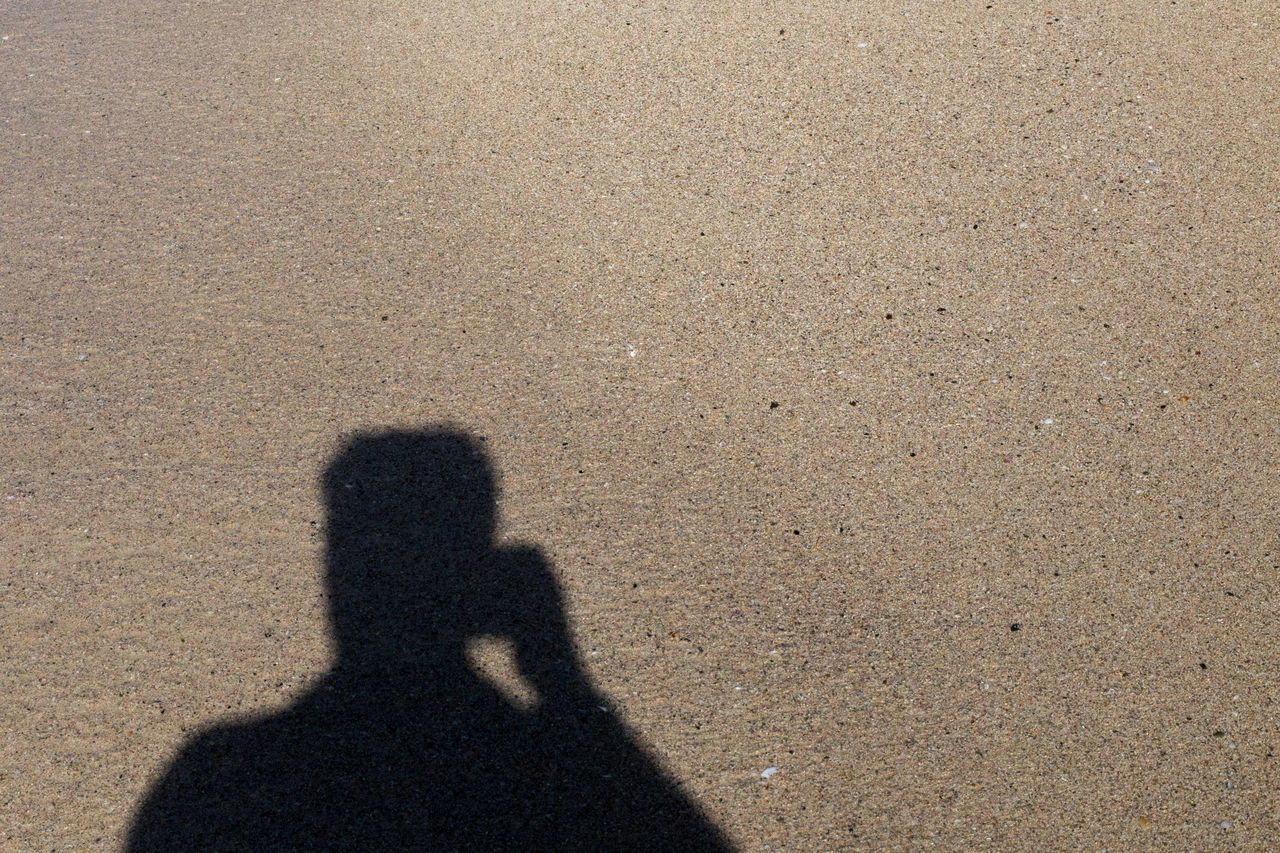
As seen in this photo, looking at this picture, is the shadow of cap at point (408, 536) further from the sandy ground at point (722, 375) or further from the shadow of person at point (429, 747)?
the sandy ground at point (722, 375)

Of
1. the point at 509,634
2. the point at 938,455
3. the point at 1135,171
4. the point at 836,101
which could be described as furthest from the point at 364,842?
the point at 1135,171

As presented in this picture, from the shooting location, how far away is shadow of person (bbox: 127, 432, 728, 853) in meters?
3.30

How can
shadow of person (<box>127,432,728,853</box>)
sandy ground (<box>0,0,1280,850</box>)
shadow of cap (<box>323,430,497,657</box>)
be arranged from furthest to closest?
shadow of cap (<box>323,430,497,657</box>) → sandy ground (<box>0,0,1280,850</box>) → shadow of person (<box>127,432,728,853</box>)

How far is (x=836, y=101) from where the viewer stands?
5723 millimetres

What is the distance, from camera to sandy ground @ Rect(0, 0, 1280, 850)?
3529mm

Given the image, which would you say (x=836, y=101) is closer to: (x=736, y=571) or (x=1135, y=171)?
(x=1135, y=171)

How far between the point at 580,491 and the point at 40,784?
7.25 feet

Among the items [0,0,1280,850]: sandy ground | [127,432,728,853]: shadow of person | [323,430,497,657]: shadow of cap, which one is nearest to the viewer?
[127,432,728,853]: shadow of person

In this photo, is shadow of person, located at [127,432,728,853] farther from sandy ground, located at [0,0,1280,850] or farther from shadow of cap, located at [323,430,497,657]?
sandy ground, located at [0,0,1280,850]

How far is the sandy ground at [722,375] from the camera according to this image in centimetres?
353

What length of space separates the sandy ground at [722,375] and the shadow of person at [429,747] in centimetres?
11

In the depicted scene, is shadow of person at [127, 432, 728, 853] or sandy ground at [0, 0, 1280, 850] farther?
sandy ground at [0, 0, 1280, 850]

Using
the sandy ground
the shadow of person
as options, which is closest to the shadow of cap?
the shadow of person

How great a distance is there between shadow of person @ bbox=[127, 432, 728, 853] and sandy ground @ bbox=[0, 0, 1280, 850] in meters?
0.11
